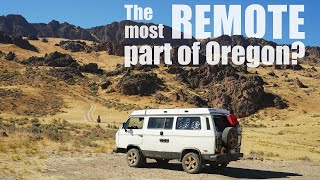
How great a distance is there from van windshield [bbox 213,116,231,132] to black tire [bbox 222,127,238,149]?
264mm

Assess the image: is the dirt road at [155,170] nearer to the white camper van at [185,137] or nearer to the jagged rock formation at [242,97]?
the white camper van at [185,137]

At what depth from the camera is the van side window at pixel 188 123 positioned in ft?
49.8

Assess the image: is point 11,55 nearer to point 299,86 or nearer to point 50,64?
point 50,64

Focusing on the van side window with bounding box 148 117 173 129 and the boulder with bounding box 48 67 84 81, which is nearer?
the van side window with bounding box 148 117 173 129

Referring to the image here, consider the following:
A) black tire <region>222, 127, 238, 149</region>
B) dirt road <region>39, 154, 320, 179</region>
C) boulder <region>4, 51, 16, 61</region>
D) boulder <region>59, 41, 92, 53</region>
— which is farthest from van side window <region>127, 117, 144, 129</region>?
boulder <region>59, 41, 92, 53</region>

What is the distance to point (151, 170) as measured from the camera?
54.0 ft

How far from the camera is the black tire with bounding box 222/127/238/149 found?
14555 millimetres

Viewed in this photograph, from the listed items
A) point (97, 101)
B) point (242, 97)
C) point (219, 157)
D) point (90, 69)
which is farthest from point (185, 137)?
point (90, 69)

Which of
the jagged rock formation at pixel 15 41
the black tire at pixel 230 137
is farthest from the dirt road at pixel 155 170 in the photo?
the jagged rock formation at pixel 15 41

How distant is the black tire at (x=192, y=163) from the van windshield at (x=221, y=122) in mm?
1364

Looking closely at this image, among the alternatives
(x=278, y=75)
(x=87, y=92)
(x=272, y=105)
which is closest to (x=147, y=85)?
(x=87, y=92)

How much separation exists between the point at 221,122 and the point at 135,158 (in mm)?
4308

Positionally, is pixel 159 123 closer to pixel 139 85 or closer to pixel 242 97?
pixel 242 97

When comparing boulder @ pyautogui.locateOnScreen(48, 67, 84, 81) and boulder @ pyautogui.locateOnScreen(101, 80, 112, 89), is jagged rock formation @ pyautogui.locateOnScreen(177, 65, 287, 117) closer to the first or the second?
boulder @ pyautogui.locateOnScreen(101, 80, 112, 89)
